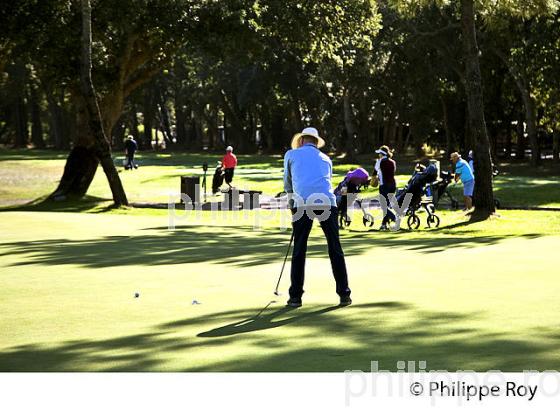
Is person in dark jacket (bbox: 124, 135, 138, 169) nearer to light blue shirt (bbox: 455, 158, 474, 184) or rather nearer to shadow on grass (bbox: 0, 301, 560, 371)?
light blue shirt (bbox: 455, 158, 474, 184)

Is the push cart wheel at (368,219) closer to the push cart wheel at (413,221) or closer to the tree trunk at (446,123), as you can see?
the push cart wheel at (413,221)

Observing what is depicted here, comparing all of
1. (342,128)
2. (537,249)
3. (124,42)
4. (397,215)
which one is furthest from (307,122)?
(537,249)

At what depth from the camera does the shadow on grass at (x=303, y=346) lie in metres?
8.53

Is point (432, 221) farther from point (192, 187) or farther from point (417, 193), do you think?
point (192, 187)

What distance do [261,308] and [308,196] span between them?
145 cm

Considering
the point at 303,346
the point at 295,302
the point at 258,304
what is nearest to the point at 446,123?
the point at 258,304

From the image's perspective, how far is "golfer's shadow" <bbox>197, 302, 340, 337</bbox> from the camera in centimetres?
1017

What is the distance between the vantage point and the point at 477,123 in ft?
100

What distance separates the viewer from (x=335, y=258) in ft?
37.9

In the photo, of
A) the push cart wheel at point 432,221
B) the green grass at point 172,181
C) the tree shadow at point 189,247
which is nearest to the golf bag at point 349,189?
the tree shadow at point 189,247

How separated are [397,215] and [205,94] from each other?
63194 mm

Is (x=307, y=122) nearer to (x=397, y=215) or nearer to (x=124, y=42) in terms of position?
(x=124, y=42)

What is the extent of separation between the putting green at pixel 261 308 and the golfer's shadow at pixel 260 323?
0.07ft
